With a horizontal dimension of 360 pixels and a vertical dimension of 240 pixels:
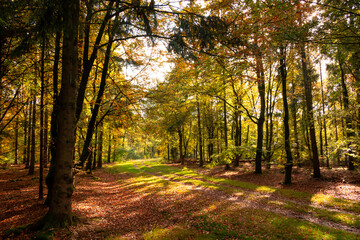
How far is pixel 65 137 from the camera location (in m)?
5.22

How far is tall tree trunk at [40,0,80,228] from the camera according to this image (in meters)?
5.07

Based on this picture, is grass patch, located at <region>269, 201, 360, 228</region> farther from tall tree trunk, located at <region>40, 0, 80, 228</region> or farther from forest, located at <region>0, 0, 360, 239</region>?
tall tree trunk, located at <region>40, 0, 80, 228</region>

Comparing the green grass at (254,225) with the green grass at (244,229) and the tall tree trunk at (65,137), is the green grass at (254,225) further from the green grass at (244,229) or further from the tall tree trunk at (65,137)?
the tall tree trunk at (65,137)

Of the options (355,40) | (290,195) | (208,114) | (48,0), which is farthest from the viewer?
(208,114)

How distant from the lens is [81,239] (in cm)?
486

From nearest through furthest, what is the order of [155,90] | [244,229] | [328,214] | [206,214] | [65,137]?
[65,137]
[244,229]
[328,214]
[206,214]
[155,90]

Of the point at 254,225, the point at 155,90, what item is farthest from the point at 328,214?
the point at 155,90

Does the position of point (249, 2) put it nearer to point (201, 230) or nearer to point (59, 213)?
point (201, 230)

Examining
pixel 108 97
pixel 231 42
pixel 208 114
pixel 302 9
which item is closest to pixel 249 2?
pixel 231 42

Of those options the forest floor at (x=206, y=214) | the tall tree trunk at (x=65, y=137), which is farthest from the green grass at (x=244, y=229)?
the tall tree trunk at (x=65, y=137)

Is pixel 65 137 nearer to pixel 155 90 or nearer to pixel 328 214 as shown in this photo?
pixel 155 90

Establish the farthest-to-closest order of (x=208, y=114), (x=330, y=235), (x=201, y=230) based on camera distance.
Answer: (x=208, y=114)
(x=201, y=230)
(x=330, y=235)

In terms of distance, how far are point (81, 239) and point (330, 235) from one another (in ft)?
24.2

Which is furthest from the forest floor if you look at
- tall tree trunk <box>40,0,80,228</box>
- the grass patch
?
tall tree trunk <box>40,0,80,228</box>
